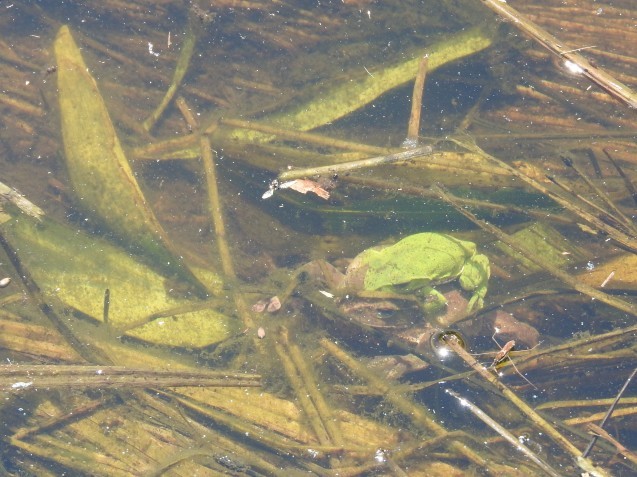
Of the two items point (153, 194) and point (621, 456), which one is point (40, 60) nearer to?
point (153, 194)

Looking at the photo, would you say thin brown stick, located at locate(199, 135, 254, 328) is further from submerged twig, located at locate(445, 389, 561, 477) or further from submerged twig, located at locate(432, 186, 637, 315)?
submerged twig, located at locate(445, 389, 561, 477)

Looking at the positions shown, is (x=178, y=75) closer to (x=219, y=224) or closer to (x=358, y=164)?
(x=219, y=224)

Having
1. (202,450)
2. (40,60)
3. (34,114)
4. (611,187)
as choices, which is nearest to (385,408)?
(202,450)

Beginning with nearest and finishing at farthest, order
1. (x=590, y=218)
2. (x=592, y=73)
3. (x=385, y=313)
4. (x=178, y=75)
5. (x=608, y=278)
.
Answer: (x=592, y=73) < (x=590, y=218) < (x=608, y=278) < (x=385, y=313) < (x=178, y=75)

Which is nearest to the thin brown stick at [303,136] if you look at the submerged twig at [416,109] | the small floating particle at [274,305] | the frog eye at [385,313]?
the submerged twig at [416,109]

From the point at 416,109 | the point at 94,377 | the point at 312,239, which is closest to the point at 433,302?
the point at 312,239
